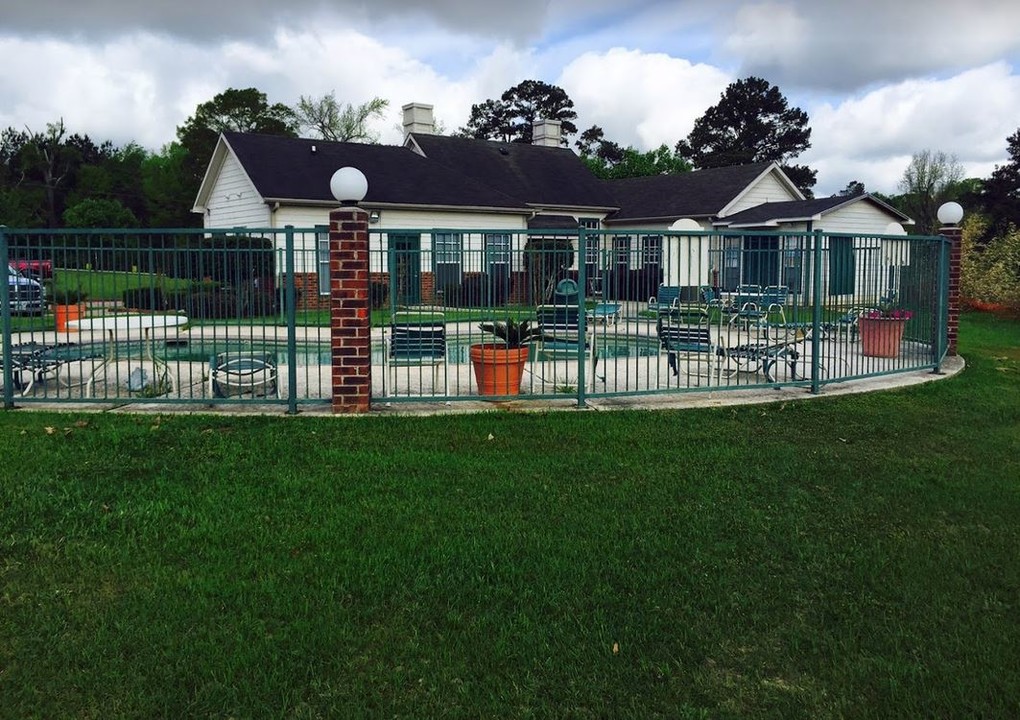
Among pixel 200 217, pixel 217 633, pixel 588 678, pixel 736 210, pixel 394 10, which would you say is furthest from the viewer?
pixel 200 217

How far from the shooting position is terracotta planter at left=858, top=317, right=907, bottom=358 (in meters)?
11.4

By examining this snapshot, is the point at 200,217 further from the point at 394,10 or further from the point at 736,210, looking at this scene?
the point at 394,10

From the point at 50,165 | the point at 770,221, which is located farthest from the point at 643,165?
the point at 50,165

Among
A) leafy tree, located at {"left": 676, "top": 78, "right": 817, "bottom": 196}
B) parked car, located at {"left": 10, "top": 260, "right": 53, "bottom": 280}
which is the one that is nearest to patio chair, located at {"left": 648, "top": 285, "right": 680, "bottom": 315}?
parked car, located at {"left": 10, "top": 260, "right": 53, "bottom": 280}

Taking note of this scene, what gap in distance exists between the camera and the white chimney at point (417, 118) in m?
31.8

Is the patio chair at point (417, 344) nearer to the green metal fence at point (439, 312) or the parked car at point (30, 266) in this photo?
the green metal fence at point (439, 312)

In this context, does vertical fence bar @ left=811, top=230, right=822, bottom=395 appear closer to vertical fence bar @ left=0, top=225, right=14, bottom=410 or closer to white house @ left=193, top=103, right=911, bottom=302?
vertical fence bar @ left=0, top=225, right=14, bottom=410

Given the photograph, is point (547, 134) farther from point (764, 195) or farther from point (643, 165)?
point (643, 165)

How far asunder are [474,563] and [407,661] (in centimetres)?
98

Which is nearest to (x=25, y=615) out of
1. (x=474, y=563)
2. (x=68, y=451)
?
(x=474, y=563)

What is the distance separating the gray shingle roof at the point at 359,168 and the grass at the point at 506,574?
16.4 meters

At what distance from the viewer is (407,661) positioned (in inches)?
130

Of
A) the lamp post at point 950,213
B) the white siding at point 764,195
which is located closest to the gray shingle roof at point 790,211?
the white siding at point 764,195

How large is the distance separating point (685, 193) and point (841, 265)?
832 inches
